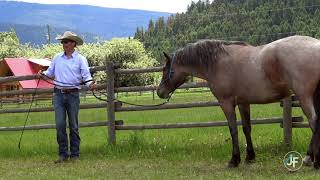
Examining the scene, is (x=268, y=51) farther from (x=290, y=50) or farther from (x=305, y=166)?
(x=305, y=166)

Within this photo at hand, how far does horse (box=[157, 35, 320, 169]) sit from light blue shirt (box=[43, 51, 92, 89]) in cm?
134

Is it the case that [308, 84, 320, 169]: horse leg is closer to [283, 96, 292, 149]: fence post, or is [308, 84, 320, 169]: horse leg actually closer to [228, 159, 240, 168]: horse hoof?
[228, 159, 240, 168]: horse hoof

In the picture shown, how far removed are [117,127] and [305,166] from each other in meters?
3.88

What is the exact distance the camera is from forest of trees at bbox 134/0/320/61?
116188mm

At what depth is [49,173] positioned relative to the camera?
6.75 meters

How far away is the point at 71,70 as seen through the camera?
7.74 m

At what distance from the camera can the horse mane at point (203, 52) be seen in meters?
6.74

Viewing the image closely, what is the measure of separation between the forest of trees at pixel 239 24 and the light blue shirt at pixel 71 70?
9513cm

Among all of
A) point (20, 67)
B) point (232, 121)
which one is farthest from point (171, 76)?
point (20, 67)

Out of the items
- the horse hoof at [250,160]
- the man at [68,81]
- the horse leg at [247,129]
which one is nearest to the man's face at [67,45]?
the man at [68,81]

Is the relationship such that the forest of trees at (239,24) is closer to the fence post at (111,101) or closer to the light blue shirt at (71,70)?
the fence post at (111,101)

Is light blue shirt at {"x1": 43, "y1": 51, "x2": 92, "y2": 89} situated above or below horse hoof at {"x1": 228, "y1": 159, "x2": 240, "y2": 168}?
above

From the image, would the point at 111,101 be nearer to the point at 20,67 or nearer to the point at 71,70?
the point at 71,70

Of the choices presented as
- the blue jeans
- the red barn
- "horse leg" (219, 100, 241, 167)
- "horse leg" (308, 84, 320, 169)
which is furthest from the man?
the red barn
